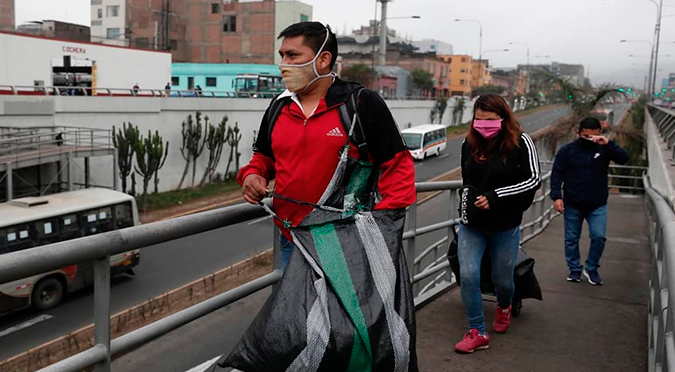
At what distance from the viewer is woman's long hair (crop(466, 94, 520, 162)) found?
13.8ft

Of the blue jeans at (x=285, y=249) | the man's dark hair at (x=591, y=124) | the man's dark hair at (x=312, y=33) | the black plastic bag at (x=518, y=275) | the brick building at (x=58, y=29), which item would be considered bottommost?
the black plastic bag at (x=518, y=275)

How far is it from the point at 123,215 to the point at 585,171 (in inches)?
562

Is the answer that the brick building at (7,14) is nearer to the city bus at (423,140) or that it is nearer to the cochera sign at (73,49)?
the cochera sign at (73,49)

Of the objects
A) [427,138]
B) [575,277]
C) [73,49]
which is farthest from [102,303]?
[427,138]

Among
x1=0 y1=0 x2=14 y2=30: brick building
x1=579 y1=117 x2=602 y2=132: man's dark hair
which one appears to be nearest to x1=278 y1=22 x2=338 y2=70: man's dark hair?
x1=579 y1=117 x2=602 y2=132: man's dark hair

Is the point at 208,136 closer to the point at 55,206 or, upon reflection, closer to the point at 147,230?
the point at 55,206

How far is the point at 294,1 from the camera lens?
225ft

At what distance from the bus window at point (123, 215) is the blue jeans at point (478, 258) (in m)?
15.0

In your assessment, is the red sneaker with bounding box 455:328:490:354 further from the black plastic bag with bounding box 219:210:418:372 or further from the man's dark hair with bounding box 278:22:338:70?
the man's dark hair with bounding box 278:22:338:70

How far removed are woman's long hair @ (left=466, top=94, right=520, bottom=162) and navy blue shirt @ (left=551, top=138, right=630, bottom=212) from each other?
2.20m

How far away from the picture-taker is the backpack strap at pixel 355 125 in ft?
8.77

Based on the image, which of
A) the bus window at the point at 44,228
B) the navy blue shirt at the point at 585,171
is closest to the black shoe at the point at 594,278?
the navy blue shirt at the point at 585,171

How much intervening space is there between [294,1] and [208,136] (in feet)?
128

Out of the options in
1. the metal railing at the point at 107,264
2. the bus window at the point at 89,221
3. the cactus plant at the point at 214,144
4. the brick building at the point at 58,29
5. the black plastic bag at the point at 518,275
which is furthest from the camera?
the brick building at the point at 58,29
